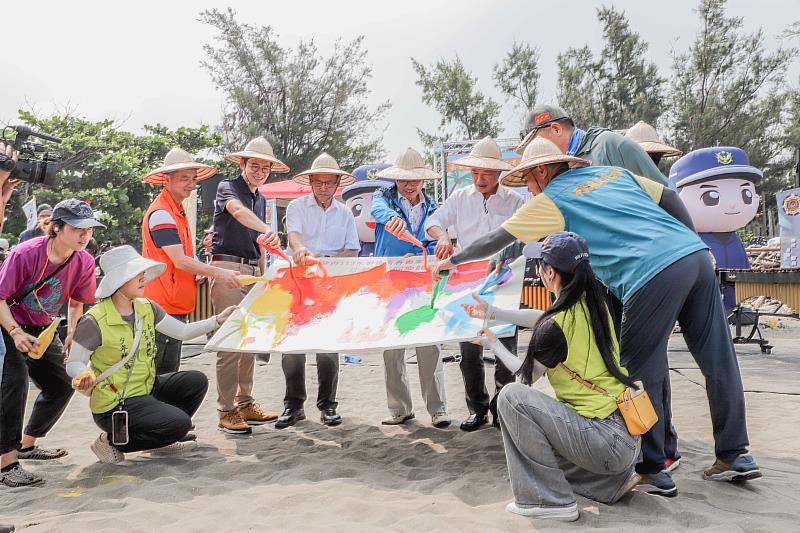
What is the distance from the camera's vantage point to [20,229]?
680 inches

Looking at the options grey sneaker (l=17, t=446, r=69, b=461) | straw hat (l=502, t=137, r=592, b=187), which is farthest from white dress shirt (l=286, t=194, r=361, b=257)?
grey sneaker (l=17, t=446, r=69, b=461)

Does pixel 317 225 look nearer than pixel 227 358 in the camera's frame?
No

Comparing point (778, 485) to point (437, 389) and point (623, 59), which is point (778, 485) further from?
point (623, 59)

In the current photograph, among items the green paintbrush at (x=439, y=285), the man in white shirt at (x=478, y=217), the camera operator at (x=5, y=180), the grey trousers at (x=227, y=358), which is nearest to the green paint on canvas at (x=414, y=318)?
the green paintbrush at (x=439, y=285)

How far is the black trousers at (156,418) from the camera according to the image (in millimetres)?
3730

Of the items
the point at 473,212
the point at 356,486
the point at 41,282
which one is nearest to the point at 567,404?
the point at 356,486

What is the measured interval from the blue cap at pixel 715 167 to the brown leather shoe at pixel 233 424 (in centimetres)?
771

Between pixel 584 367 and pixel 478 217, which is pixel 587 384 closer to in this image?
pixel 584 367

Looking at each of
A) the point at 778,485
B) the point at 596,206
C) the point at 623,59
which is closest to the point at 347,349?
the point at 596,206

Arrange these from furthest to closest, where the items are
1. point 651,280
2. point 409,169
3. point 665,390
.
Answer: point 409,169 < point 665,390 < point 651,280

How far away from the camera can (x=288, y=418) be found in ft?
15.5

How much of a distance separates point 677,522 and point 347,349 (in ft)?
6.12

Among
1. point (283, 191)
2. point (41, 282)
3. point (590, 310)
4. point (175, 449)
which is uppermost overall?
point (283, 191)

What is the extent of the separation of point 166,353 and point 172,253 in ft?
2.32
